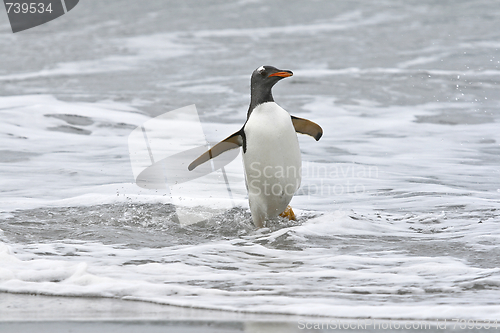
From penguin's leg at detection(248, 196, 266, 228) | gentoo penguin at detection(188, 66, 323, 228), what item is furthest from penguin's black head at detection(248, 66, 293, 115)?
penguin's leg at detection(248, 196, 266, 228)

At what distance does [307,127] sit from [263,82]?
653mm

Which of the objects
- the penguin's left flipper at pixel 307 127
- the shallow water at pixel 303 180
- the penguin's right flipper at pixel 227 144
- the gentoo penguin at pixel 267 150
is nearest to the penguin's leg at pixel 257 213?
the gentoo penguin at pixel 267 150

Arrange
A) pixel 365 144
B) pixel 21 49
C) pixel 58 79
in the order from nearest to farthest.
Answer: pixel 365 144
pixel 58 79
pixel 21 49

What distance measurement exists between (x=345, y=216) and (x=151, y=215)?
1.63m

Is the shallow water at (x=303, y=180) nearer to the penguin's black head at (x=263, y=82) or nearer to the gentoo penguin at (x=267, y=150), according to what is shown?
the gentoo penguin at (x=267, y=150)

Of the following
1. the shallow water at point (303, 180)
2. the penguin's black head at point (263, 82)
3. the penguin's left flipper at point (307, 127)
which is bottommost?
the shallow water at point (303, 180)

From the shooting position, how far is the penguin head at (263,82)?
4.97 meters

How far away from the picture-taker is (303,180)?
7.13 meters

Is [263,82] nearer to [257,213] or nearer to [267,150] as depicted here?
[267,150]

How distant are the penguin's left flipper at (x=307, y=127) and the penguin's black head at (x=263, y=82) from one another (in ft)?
1.31

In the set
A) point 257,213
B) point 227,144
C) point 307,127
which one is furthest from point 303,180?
point 227,144

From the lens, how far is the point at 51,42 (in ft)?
71.4

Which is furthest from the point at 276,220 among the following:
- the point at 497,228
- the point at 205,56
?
the point at 205,56

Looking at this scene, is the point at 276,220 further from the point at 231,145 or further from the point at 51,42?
the point at 51,42
